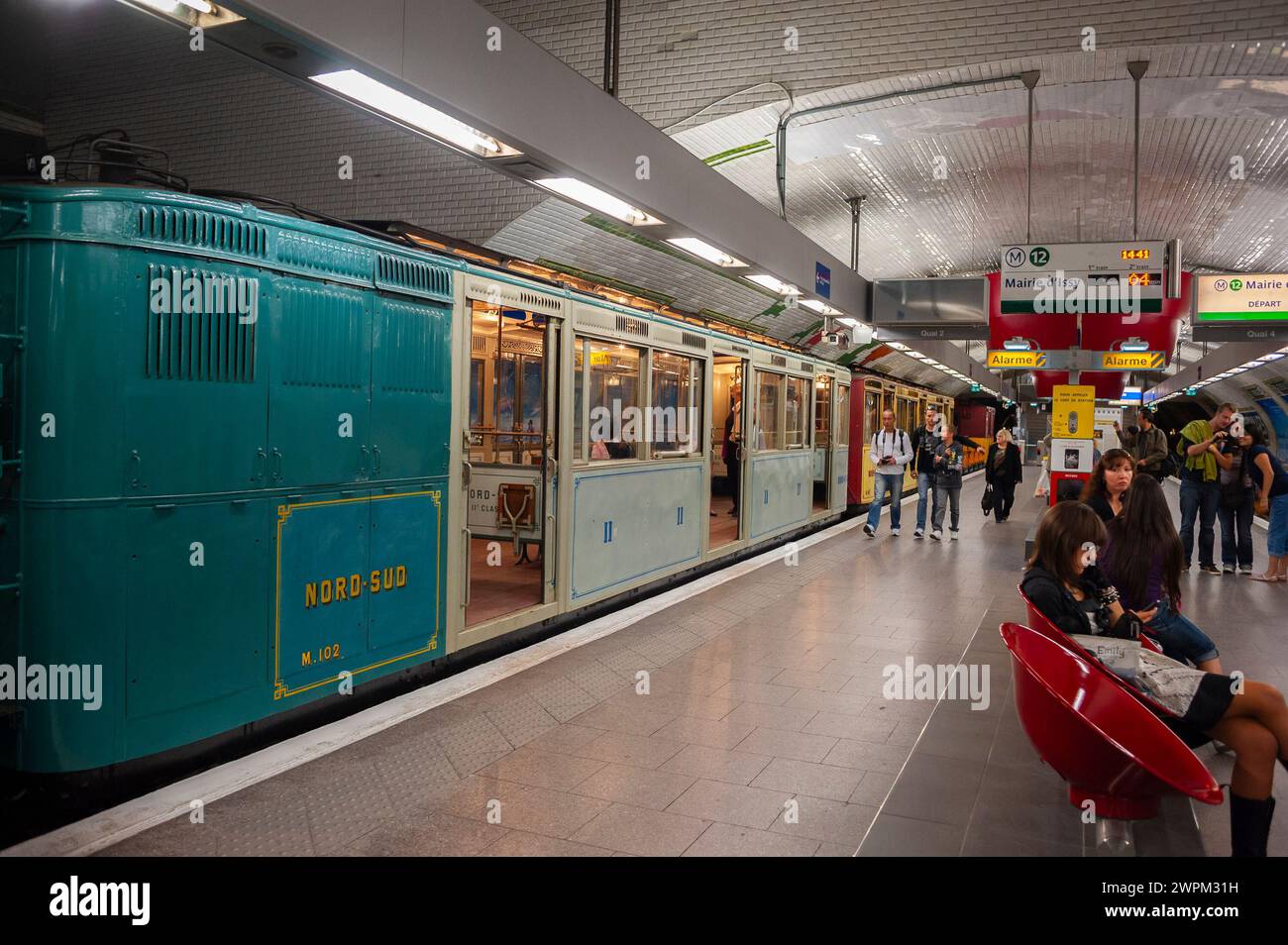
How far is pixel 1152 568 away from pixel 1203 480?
642 centimetres

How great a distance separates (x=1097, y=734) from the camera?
2.73 meters

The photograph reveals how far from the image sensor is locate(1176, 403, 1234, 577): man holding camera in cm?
924

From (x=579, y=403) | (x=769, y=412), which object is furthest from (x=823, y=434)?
(x=579, y=403)

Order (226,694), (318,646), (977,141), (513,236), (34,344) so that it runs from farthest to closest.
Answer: (977,141)
(513,236)
(318,646)
(226,694)
(34,344)

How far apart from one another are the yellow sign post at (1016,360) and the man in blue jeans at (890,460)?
180cm

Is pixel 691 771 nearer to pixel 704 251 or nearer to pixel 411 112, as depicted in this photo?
pixel 411 112

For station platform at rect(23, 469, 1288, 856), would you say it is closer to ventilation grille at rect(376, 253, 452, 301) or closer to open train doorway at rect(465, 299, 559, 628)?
open train doorway at rect(465, 299, 559, 628)

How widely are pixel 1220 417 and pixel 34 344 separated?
10.1 m

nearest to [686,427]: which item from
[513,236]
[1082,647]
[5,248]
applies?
[513,236]

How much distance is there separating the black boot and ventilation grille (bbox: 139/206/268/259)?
427cm

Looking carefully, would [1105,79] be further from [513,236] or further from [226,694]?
[226,694]

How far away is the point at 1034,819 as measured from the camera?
3398 millimetres

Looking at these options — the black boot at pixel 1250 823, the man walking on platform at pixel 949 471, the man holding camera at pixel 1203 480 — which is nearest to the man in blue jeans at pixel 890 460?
the man walking on platform at pixel 949 471

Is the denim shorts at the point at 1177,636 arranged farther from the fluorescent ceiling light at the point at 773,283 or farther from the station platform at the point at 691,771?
the fluorescent ceiling light at the point at 773,283
